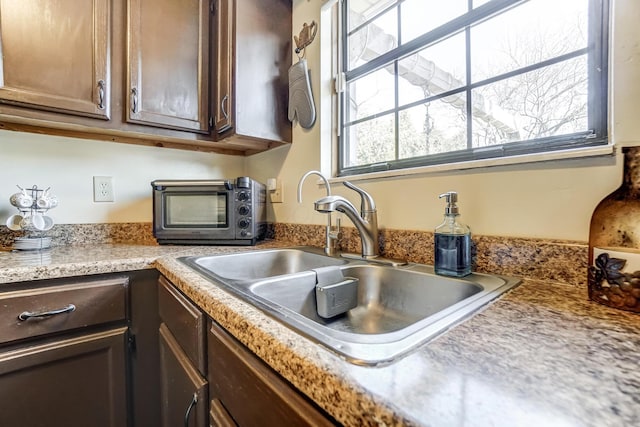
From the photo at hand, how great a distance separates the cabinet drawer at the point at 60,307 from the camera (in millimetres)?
822

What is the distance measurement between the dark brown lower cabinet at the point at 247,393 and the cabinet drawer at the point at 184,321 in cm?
5

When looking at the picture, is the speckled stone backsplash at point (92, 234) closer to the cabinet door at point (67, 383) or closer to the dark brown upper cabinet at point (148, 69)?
the dark brown upper cabinet at point (148, 69)

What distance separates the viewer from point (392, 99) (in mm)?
1186

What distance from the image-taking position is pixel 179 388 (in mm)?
780

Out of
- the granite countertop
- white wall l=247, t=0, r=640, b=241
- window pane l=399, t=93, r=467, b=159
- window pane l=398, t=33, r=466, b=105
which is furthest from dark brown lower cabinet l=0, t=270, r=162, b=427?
window pane l=398, t=33, r=466, b=105

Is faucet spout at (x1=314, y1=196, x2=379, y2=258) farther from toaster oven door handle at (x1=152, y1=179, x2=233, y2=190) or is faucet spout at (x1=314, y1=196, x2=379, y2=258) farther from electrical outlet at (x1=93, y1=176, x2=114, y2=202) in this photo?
electrical outlet at (x1=93, y1=176, x2=114, y2=202)

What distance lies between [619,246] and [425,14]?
0.97 metres

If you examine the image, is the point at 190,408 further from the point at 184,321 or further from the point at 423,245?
the point at 423,245

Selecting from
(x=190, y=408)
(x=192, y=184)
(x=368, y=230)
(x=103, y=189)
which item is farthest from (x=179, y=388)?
(x=103, y=189)

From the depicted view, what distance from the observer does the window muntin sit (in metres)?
0.73

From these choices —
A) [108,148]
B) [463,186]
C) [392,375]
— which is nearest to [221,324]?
[392,375]

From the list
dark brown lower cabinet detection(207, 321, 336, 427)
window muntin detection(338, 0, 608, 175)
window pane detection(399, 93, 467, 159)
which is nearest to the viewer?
dark brown lower cabinet detection(207, 321, 336, 427)

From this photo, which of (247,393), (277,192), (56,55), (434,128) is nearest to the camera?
(247,393)

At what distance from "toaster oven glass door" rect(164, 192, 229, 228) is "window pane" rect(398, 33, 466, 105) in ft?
2.99
